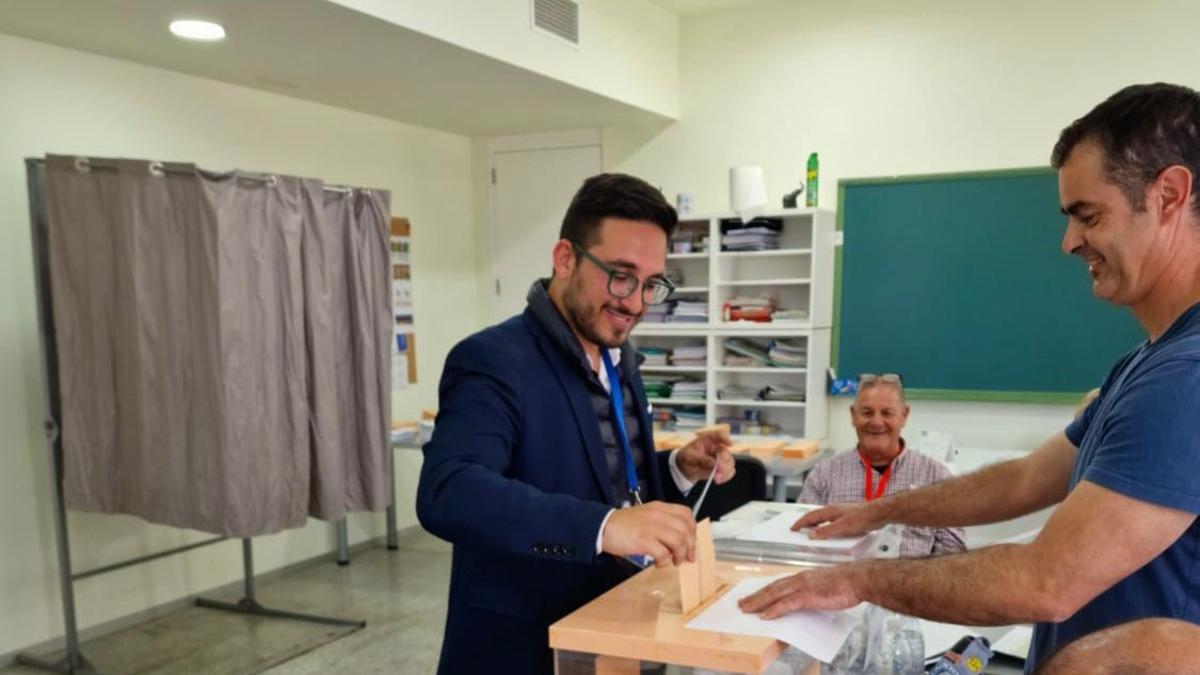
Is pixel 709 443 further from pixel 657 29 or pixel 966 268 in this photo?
pixel 657 29

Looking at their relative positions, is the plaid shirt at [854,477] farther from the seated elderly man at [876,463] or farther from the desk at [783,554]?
the desk at [783,554]

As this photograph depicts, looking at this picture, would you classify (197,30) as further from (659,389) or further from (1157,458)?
(1157,458)

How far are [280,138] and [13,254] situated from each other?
1429 millimetres

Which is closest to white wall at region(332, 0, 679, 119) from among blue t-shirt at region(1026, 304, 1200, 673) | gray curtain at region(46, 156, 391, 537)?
gray curtain at region(46, 156, 391, 537)

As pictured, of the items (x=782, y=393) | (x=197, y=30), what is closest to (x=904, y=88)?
(x=782, y=393)

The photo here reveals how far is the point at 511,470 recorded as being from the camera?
4.20 feet

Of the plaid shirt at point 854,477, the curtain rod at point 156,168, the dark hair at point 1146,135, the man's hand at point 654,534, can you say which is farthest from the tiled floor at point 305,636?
the dark hair at point 1146,135

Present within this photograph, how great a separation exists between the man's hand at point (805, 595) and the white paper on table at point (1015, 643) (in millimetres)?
785

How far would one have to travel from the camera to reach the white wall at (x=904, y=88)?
4184 millimetres

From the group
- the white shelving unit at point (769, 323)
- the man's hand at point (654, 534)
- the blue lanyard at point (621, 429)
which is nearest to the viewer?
the man's hand at point (654, 534)

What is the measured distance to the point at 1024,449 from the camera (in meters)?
4.42

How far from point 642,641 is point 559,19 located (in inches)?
141

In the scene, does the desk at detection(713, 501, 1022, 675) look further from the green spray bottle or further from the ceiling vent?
the green spray bottle

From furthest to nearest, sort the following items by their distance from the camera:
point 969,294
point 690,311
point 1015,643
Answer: point 690,311, point 969,294, point 1015,643
